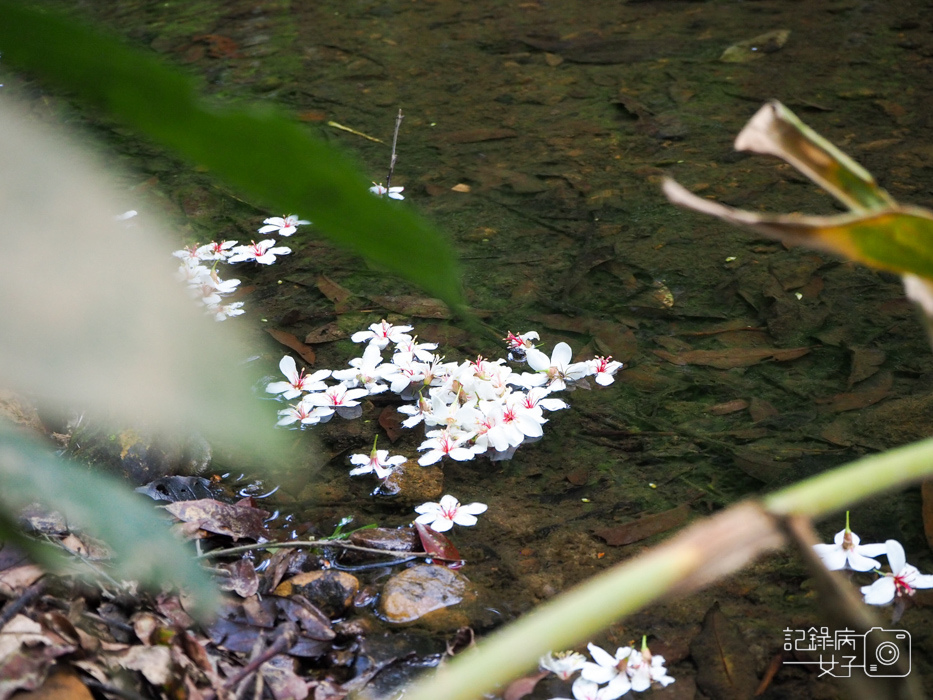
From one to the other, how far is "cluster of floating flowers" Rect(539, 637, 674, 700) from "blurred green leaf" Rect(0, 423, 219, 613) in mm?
974

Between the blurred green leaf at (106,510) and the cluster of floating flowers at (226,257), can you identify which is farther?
the cluster of floating flowers at (226,257)

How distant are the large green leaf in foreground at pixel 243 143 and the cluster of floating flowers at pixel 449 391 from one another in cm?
140

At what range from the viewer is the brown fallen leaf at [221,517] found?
1468 millimetres

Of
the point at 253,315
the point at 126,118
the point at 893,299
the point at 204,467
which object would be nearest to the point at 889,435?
the point at 893,299

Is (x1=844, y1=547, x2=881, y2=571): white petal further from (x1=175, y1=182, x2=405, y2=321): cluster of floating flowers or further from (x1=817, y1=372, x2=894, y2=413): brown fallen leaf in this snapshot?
(x1=175, y1=182, x2=405, y2=321): cluster of floating flowers

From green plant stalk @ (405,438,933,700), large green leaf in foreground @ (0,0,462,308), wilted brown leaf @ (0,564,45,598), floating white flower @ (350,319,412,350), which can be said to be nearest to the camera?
large green leaf in foreground @ (0,0,462,308)

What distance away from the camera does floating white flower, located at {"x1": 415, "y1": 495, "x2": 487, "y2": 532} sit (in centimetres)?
151

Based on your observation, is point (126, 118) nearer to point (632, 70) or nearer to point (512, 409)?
point (512, 409)

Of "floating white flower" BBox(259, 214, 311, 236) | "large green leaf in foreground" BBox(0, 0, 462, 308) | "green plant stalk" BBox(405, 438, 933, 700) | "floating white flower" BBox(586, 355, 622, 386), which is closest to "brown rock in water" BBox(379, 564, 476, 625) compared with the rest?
"floating white flower" BBox(586, 355, 622, 386)

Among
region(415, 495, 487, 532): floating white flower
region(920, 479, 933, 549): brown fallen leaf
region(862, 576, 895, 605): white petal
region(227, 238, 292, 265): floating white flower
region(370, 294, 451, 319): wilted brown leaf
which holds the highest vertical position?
region(227, 238, 292, 265): floating white flower

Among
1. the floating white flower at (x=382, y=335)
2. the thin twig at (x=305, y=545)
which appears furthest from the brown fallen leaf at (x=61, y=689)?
the floating white flower at (x=382, y=335)

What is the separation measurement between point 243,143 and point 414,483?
1.42 m

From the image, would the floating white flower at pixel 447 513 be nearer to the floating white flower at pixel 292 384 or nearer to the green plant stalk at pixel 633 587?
the floating white flower at pixel 292 384

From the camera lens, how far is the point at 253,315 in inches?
85.7
